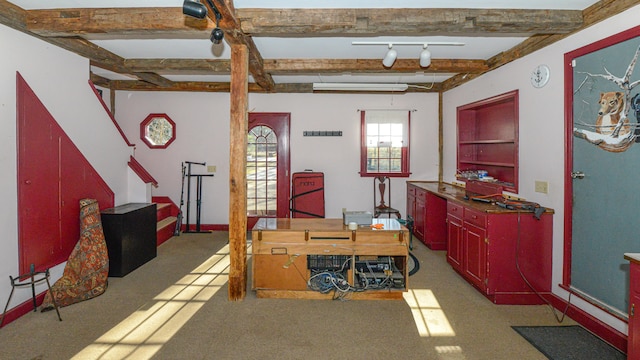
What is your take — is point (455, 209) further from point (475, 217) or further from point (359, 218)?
point (359, 218)

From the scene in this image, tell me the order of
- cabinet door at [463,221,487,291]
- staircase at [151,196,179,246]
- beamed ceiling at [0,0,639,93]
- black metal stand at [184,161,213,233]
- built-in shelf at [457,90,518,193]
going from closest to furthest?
1. beamed ceiling at [0,0,639,93]
2. cabinet door at [463,221,487,291]
3. built-in shelf at [457,90,518,193]
4. staircase at [151,196,179,246]
5. black metal stand at [184,161,213,233]

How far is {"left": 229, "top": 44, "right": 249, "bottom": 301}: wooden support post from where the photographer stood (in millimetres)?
3221

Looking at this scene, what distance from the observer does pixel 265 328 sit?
2.76 metres

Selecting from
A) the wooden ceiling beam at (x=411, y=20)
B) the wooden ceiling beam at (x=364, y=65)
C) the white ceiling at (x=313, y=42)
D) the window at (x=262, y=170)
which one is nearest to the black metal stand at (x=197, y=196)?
the window at (x=262, y=170)

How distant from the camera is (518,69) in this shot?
380 centimetres

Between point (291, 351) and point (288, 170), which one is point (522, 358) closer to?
point (291, 351)

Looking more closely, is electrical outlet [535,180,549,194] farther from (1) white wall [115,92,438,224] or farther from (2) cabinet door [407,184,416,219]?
(1) white wall [115,92,438,224]

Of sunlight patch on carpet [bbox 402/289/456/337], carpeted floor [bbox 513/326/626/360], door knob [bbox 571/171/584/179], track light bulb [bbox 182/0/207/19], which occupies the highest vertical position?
track light bulb [bbox 182/0/207/19]

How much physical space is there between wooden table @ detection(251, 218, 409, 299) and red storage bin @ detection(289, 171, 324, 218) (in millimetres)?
2393

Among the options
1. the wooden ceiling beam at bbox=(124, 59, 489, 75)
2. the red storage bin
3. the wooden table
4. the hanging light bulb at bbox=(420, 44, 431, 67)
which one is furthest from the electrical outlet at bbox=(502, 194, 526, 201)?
the red storage bin

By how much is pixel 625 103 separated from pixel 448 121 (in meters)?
3.30

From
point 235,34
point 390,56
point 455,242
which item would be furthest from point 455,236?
point 235,34

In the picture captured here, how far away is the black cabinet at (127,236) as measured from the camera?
12.7ft

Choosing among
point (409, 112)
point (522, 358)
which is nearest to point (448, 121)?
point (409, 112)
